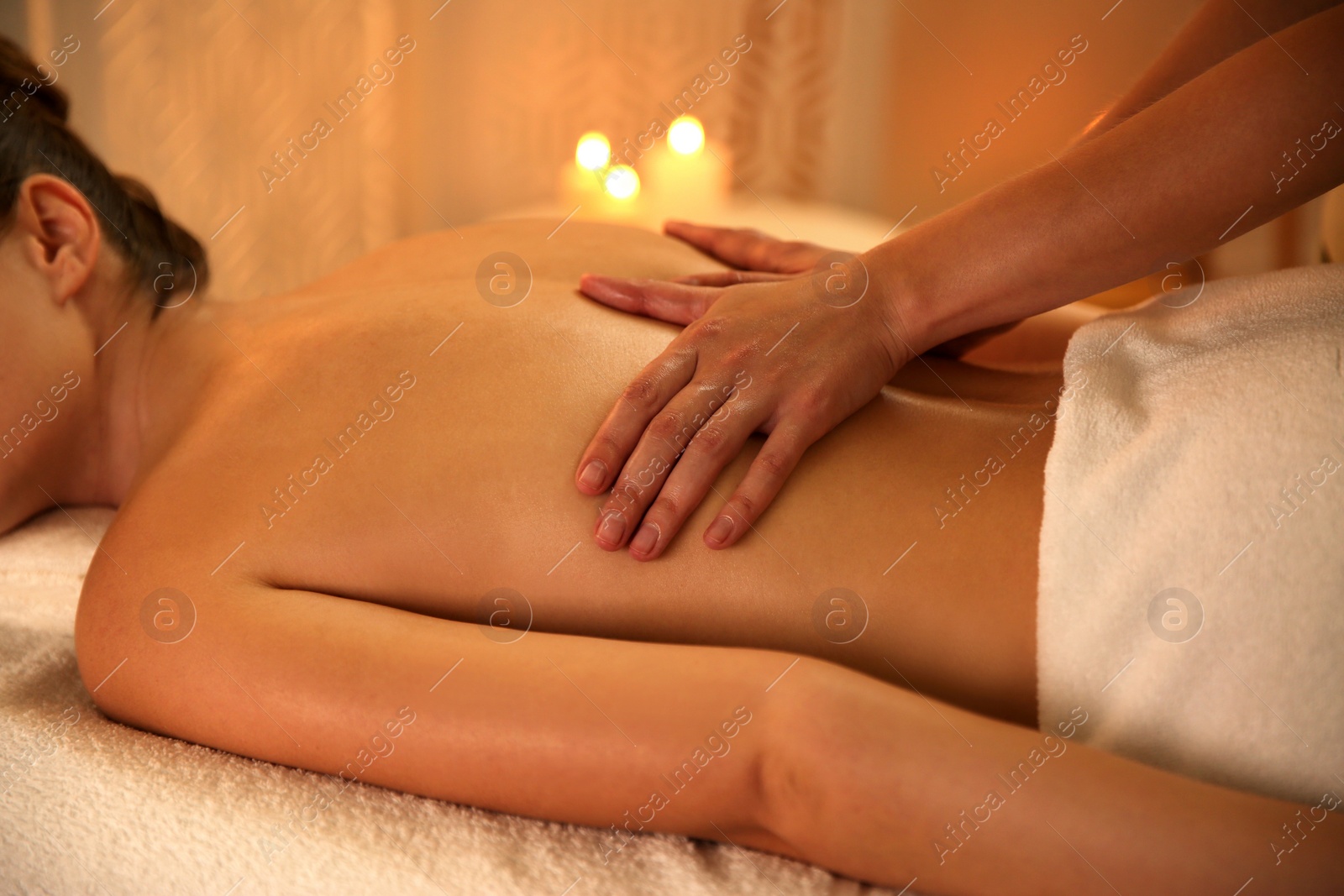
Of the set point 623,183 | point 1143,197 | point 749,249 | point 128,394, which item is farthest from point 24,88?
point 623,183

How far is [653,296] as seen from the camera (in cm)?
91

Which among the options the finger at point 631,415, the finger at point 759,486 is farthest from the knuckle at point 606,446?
the finger at point 759,486

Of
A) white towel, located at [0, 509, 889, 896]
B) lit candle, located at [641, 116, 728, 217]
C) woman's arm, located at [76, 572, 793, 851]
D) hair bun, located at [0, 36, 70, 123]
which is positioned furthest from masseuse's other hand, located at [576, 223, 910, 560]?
lit candle, located at [641, 116, 728, 217]

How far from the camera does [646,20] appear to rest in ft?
8.27

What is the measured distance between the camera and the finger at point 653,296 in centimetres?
90

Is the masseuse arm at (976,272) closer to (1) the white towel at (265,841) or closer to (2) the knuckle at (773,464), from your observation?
(2) the knuckle at (773,464)

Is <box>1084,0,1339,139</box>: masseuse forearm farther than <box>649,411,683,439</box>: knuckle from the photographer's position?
Yes

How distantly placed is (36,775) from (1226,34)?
50.6 inches

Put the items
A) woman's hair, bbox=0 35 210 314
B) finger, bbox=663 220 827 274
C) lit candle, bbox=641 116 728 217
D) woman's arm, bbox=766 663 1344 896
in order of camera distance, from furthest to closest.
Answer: lit candle, bbox=641 116 728 217, finger, bbox=663 220 827 274, woman's hair, bbox=0 35 210 314, woman's arm, bbox=766 663 1344 896

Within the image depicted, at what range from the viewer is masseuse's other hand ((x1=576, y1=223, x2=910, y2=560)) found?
0.72m

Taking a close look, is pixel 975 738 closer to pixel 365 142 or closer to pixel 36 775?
pixel 36 775

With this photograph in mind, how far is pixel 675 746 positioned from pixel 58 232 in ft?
2.97

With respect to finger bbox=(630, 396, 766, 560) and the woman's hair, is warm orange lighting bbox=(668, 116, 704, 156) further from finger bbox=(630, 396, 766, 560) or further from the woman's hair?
finger bbox=(630, 396, 766, 560)

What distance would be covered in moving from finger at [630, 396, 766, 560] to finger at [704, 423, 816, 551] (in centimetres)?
2
